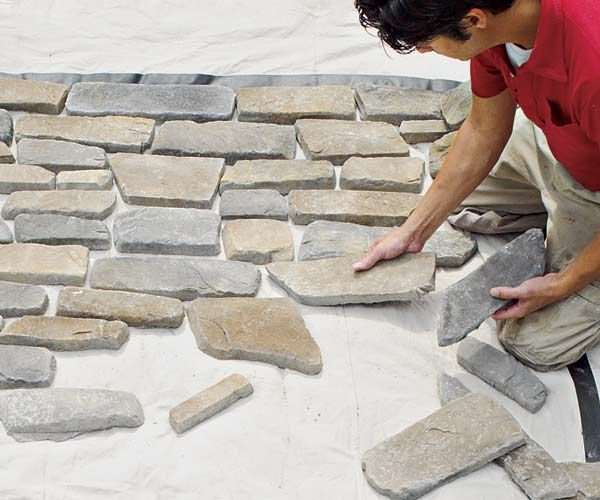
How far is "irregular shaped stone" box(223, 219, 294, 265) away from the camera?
300 centimetres

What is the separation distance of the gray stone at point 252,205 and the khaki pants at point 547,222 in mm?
679

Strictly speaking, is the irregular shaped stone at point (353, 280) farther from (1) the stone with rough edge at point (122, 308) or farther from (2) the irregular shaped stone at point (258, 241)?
(1) the stone with rough edge at point (122, 308)

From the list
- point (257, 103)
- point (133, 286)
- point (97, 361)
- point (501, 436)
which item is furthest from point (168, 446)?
point (257, 103)

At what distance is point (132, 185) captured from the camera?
10.5ft

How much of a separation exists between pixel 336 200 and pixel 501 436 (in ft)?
3.82

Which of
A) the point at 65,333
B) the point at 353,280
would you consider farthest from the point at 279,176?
the point at 65,333

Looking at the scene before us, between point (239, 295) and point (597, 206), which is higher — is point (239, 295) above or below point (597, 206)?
below

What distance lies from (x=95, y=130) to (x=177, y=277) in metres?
0.94

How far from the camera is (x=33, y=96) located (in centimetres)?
363

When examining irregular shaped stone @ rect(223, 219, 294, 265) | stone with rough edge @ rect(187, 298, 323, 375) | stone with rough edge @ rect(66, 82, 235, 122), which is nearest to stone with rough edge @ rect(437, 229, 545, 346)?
stone with rough edge @ rect(187, 298, 323, 375)

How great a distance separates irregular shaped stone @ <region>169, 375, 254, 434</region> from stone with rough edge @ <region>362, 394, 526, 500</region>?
1.35 feet

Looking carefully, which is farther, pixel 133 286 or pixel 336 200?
pixel 336 200

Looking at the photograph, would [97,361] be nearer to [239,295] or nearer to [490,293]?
[239,295]

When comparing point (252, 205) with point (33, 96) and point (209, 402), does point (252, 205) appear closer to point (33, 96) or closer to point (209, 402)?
point (209, 402)
